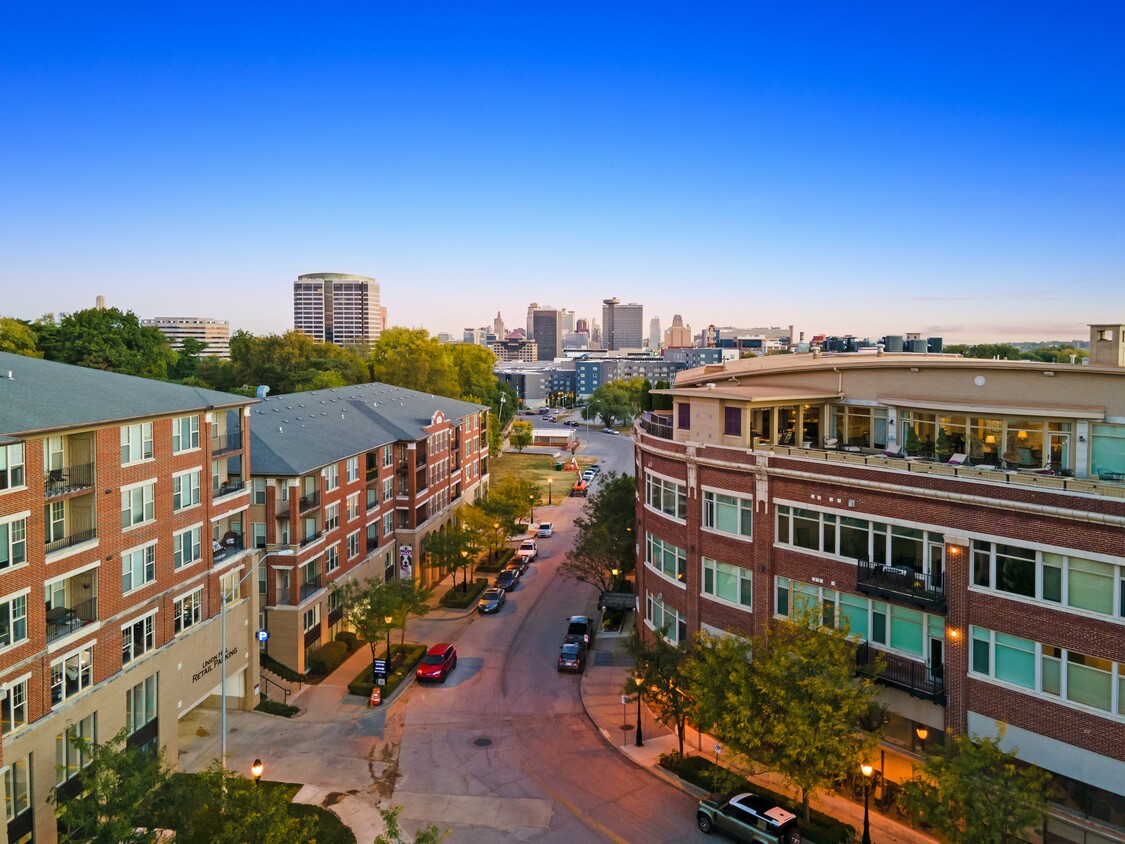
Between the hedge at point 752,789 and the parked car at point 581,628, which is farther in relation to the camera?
the parked car at point 581,628

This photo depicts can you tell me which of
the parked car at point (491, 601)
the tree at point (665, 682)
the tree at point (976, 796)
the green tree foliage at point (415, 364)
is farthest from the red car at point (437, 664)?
the green tree foliage at point (415, 364)

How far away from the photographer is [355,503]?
48.6 m

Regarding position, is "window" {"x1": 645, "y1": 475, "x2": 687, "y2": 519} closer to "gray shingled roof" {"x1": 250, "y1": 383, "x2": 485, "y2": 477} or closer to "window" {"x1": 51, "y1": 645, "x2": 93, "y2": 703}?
"gray shingled roof" {"x1": 250, "y1": 383, "x2": 485, "y2": 477}

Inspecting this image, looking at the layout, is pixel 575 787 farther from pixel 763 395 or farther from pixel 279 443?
pixel 279 443

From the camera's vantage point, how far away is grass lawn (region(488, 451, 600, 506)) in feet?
335

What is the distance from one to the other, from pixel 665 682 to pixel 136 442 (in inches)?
886

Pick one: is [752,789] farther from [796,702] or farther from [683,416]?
[683,416]

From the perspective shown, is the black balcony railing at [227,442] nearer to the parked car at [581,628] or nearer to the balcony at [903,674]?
the parked car at [581,628]

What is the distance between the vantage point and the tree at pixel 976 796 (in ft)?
67.4

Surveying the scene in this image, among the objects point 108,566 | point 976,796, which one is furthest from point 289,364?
point 976,796

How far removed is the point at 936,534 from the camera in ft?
86.3

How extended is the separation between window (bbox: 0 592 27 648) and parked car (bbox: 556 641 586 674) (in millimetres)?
24891

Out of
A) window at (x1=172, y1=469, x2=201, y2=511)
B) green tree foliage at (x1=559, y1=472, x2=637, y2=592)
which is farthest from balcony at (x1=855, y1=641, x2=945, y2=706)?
window at (x1=172, y1=469, x2=201, y2=511)

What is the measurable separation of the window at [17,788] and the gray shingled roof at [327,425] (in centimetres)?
1802
